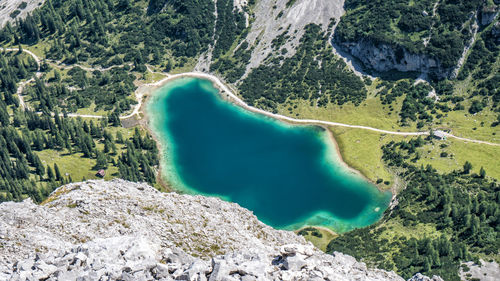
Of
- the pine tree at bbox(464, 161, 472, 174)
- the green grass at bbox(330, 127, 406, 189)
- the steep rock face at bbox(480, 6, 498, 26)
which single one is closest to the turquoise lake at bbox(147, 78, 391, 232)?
the green grass at bbox(330, 127, 406, 189)

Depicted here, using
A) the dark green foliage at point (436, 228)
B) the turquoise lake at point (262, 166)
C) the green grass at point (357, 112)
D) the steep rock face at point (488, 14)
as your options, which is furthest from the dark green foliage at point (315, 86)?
the dark green foliage at point (436, 228)

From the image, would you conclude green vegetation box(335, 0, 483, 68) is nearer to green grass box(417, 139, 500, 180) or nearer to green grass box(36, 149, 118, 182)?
green grass box(417, 139, 500, 180)

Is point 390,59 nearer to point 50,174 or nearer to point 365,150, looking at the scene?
point 365,150

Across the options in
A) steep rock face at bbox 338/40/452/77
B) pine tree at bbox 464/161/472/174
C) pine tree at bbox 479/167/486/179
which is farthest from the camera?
steep rock face at bbox 338/40/452/77

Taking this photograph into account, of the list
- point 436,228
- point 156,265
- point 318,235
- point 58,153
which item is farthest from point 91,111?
point 156,265

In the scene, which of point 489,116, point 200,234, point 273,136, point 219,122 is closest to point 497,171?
point 489,116
